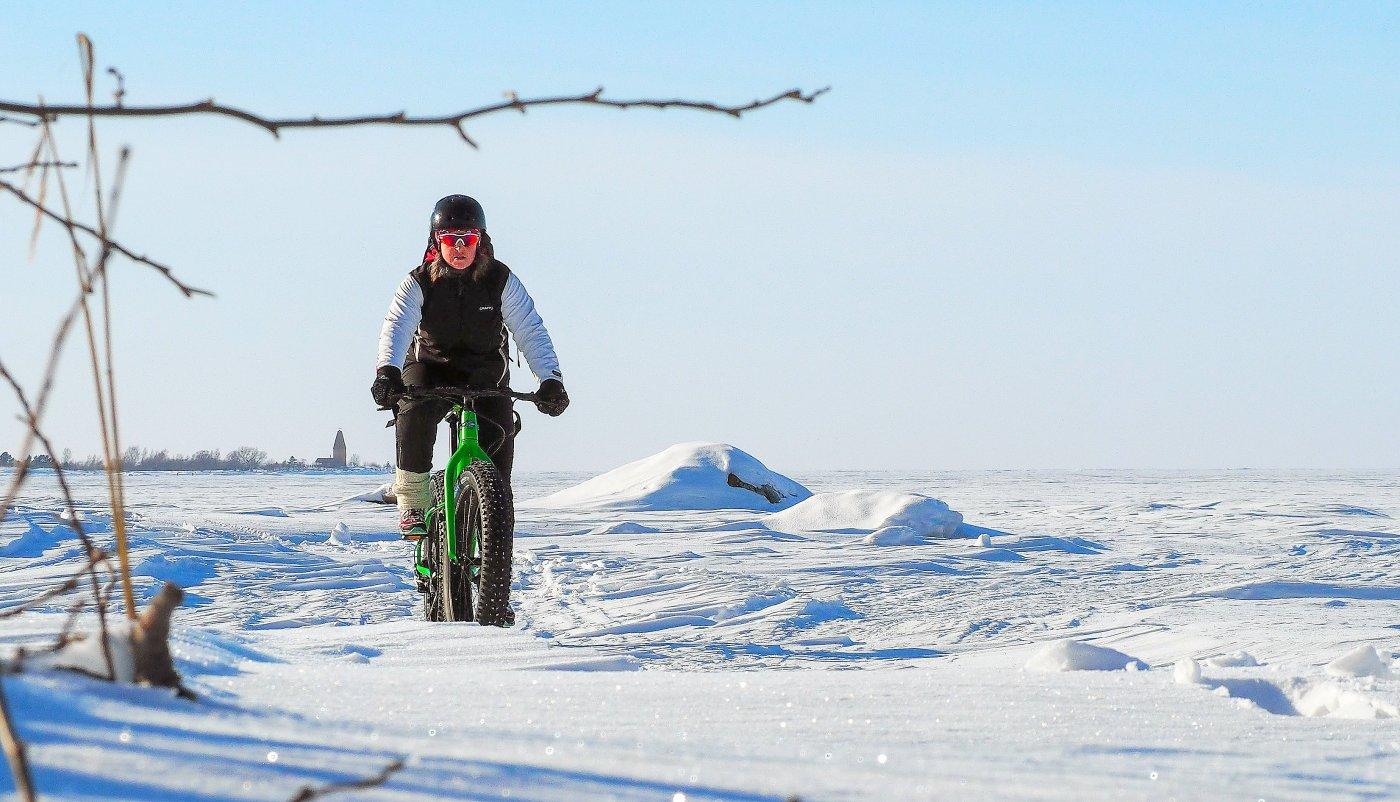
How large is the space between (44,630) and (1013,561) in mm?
7034

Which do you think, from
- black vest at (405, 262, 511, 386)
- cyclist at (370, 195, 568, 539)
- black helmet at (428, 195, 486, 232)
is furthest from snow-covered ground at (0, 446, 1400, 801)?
black helmet at (428, 195, 486, 232)

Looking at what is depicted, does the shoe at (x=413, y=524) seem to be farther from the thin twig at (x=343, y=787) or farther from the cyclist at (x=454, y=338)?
the thin twig at (x=343, y=787)

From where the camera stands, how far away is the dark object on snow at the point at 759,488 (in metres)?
14.6

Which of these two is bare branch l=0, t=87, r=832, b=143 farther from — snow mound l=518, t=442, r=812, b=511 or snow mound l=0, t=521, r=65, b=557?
snow mound l=518, t=442, r=812, b=511

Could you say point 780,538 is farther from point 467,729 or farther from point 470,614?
point 467,729

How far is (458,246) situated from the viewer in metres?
4.64

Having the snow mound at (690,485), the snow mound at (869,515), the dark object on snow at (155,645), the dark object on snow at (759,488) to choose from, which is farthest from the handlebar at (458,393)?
the dark object on snow at (759,488)

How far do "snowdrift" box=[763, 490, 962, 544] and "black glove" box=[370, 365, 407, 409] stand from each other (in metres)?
5.91

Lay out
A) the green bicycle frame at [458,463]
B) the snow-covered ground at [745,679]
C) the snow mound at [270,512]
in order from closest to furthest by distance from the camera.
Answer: the snow-covered ground at [745,679]
the green bicycle frame at [458,463]
the snow mound at [270,512]

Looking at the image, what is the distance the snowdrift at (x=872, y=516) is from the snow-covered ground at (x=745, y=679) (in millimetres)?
1497

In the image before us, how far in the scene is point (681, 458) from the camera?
49.9 feet

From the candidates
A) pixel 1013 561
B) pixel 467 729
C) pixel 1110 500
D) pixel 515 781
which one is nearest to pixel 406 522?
pixel 467 729

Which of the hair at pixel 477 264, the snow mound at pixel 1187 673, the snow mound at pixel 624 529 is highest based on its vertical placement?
the hair at pixel 477 264

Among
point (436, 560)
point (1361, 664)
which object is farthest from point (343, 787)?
point (436, 560)
